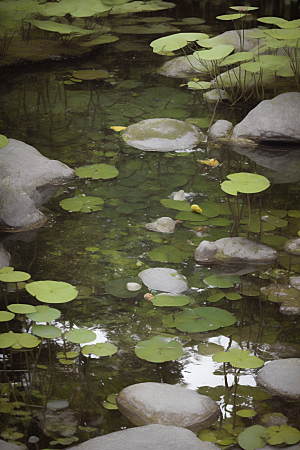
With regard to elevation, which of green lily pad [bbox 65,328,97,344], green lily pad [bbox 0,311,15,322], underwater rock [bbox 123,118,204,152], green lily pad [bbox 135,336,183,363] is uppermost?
underwater rock [bbox 123,118,204,152]

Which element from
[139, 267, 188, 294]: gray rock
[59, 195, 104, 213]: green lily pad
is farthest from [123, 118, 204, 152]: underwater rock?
[139, 267, 188, 294]: gray rock

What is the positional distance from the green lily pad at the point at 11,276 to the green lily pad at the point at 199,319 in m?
0.65

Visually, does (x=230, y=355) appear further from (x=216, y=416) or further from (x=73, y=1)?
(x=73, y=1)

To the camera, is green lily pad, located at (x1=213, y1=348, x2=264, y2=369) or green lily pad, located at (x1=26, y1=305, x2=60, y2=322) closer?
green lily pad, located at (x1=213, y1=348, x2=264, y2=369)

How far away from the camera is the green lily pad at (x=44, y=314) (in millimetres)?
2035

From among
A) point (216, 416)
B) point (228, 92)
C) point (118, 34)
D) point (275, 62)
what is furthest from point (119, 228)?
point (118, 34)

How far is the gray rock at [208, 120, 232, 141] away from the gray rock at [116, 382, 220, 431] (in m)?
2.61

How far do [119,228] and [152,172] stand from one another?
766 millimetres

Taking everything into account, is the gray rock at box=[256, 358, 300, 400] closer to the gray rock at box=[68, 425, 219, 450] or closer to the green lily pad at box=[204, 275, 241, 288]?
the gray rock at box=[68, 425, 219, 450]

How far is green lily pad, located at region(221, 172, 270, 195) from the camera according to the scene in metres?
2.62

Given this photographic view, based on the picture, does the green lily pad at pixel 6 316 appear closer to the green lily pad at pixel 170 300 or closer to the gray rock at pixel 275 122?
the green lily pad at pixel 170 300

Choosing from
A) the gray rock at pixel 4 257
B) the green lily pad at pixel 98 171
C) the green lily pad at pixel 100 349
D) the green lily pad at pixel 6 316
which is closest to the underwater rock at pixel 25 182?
the green lily pad at pixel 98 171

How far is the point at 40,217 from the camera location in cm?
289

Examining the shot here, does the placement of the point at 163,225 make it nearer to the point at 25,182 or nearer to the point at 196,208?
the point at 196,208
